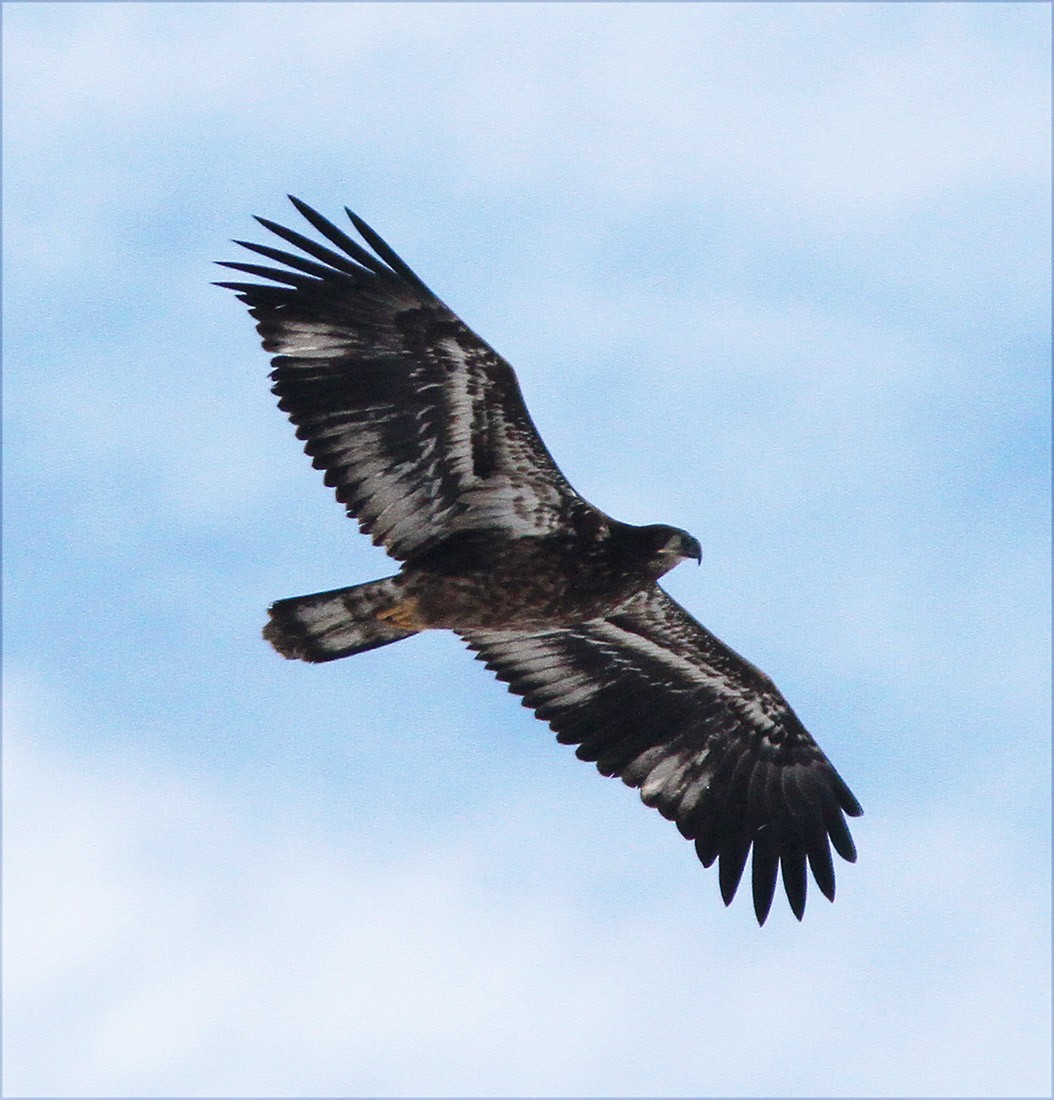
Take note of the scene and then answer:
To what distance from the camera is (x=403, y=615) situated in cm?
1577

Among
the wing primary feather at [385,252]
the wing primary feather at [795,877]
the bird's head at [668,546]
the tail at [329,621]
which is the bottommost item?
the wing primary feather at [795,877]

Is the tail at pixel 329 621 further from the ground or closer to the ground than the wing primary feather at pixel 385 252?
closer to the ground

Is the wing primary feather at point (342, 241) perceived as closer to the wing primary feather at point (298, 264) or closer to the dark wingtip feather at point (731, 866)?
the wing primary feather at point (298, 264)

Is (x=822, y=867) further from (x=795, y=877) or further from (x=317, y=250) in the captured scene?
(x=317, y=250)

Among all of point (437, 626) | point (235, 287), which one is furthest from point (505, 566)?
point (235, 287)

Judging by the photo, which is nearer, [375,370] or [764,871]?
[375,370]

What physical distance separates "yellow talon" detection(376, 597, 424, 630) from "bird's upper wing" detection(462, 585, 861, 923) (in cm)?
182

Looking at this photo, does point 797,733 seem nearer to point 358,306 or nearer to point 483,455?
point 483,455

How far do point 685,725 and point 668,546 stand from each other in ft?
8.58

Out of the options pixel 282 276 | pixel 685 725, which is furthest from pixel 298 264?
pixel 685 725

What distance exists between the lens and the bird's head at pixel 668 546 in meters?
15.8

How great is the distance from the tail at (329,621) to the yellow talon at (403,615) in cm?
3

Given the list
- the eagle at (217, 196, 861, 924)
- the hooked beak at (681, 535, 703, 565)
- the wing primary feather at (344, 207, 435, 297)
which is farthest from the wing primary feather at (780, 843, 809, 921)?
the wing primary feather at (344, 207, 435, 297)

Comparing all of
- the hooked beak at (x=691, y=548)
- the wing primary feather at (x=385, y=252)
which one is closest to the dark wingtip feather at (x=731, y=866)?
the hooked beak at (x=691, y=548)
